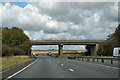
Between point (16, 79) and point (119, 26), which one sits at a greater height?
point (119, 26)

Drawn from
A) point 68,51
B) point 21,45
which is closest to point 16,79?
point 21,45

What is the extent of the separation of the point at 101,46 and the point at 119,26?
40.2 feet

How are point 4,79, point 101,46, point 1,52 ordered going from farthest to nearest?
point 101,46, point 1,52, point 4,79

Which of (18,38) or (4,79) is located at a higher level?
(18,38)

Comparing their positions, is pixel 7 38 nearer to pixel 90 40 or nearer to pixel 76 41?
pixel 76 41

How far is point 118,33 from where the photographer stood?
8525cm

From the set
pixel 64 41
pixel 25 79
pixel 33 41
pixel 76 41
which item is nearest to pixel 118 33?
pixel 76 41

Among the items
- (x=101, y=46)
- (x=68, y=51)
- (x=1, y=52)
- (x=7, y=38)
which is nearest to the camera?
(x=1, y=52)

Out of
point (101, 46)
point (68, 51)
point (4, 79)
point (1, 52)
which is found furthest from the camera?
point (68, 51)

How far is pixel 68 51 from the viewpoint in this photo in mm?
169750

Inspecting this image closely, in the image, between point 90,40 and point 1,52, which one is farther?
point 90,40

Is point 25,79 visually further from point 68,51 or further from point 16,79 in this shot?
point 68,51

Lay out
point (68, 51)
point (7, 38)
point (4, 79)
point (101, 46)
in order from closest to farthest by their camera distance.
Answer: point (4, 79)
point (7, 38)
point (101, 46)
point (68, 51)

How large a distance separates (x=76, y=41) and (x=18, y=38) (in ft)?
83.5
